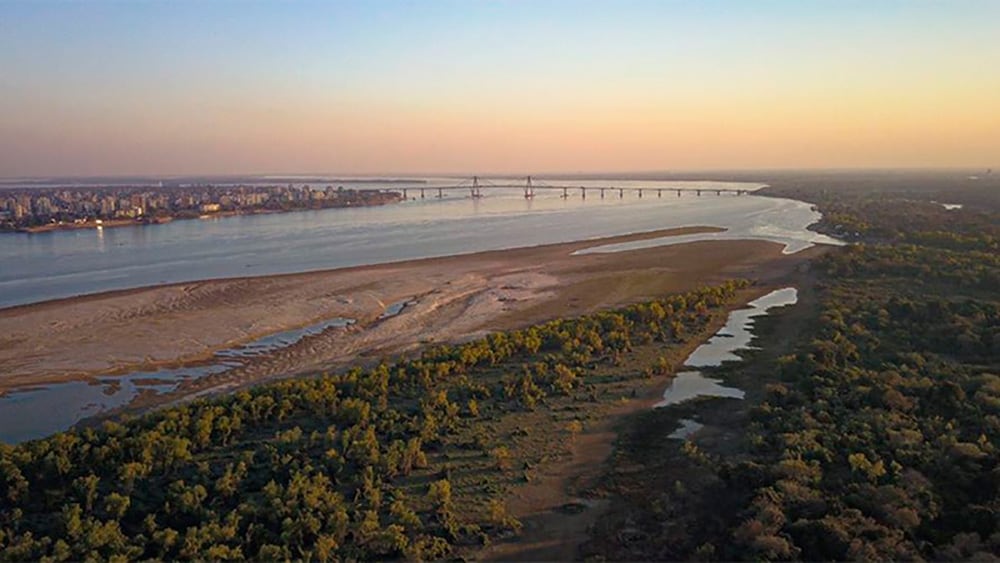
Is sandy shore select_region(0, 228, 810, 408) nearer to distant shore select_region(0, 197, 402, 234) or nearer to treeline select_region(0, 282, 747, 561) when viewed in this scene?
treeline select_region(0, 282, 747, 561)

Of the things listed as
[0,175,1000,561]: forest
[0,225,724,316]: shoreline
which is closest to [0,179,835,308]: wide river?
[0,225,724,316]: shoreline

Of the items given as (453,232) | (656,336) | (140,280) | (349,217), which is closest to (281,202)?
(349,217)

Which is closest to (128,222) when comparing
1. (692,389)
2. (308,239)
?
(308,239)

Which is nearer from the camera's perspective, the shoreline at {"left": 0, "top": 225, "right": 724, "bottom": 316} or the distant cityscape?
the shoreline at {"left": 0, "top": 225, "right": 724, "bottom": 316}

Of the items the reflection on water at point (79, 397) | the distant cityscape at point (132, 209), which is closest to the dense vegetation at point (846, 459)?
the reflection on water at point (79, 397)

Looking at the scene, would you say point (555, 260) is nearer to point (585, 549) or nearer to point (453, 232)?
point (453, 232)

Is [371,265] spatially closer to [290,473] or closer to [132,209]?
[290,473]

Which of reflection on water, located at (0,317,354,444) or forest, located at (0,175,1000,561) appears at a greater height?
forest, located at (0,175,1000,561)
